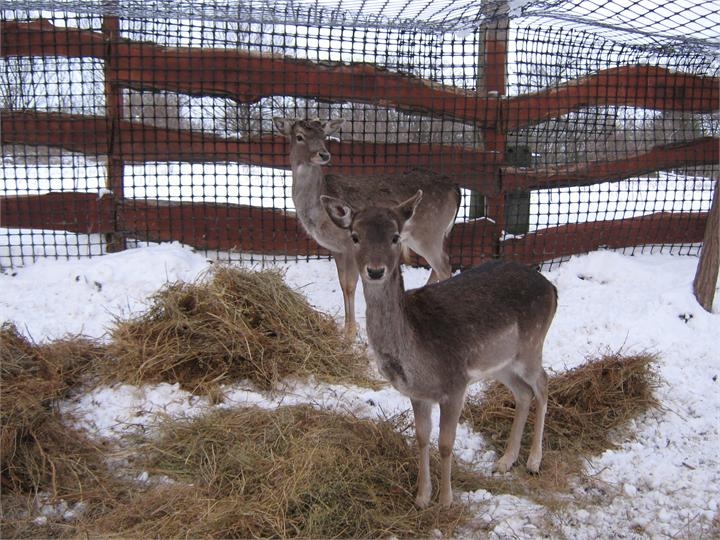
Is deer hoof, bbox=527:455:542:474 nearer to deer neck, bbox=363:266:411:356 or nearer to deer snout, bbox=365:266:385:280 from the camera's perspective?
deer neck, bbox=363:266:411:356

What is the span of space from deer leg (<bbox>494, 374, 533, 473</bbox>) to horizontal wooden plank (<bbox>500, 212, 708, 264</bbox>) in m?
3.99

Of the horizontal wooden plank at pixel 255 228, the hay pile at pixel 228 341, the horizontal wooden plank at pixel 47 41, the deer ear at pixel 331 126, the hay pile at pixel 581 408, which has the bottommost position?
the hay pile at pixel 581 408

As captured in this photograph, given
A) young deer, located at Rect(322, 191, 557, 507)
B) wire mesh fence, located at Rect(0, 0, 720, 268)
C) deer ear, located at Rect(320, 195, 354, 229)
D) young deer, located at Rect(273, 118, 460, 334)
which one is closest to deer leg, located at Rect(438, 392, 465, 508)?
young deer, located at Rect(322, 191, 557, 507)

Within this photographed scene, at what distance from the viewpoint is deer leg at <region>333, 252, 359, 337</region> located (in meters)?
7.00

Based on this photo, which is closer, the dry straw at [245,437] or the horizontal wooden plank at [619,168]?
the dry straw at [245,437]

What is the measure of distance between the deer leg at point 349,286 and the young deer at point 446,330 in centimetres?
216

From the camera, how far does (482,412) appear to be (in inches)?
219

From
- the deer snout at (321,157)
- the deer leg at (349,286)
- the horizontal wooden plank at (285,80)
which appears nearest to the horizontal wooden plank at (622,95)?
the horizontal wooden plank at (285,80)

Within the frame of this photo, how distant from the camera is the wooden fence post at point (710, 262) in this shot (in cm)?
741

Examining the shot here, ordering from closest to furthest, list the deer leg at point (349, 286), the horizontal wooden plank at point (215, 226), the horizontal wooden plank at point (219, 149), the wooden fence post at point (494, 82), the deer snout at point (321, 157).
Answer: the deer leg at point (349, 286)
the deer snout at point (321, 157)
the horizontal wooden plank at point (219, 149)
the horizontal wooden plank at point (215, 226)
the wooden fence post at point (494, 82)

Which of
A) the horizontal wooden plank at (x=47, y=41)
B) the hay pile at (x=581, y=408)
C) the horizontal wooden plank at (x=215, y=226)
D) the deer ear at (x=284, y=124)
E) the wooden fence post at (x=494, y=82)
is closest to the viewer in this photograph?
the hay pile at (x=581, y=408)

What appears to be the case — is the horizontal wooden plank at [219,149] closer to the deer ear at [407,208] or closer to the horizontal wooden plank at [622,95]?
the horizontal wooden plank at [622,95]

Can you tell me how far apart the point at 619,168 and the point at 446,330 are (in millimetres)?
5781

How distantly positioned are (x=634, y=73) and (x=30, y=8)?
752 centimetres
